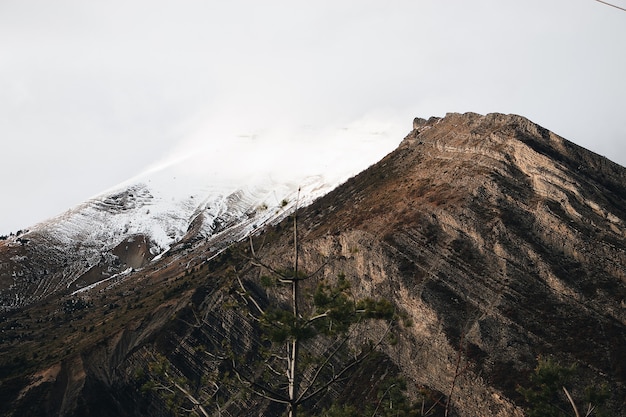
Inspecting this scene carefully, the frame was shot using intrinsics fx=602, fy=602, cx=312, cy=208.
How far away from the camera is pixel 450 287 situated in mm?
66812

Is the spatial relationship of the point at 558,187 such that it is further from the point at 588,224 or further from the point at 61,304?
the point at 61,304

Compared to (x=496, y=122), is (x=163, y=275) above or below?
below

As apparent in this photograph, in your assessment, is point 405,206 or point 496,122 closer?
point 405,206

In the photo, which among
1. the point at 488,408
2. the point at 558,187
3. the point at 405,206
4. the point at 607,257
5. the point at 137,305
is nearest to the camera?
the point at 488,408

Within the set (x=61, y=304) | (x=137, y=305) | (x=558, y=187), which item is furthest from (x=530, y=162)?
(x=61, y=304)

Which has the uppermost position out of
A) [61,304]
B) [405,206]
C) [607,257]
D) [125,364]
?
[607,257]

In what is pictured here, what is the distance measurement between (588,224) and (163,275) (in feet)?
340

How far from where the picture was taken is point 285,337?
20.8 meters

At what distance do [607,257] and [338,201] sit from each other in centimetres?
4442

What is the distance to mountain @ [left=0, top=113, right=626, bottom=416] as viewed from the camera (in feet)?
191

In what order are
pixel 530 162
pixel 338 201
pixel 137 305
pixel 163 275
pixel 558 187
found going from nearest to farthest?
pixel 558 187
pixel 530 162
pixel 338 201
pixel 137 305
pixel 163 275

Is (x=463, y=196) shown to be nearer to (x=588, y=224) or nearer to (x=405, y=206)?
(x=405, y=206)

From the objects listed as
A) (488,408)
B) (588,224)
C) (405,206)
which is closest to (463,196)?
(405,206)

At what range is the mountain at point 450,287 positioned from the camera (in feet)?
191
